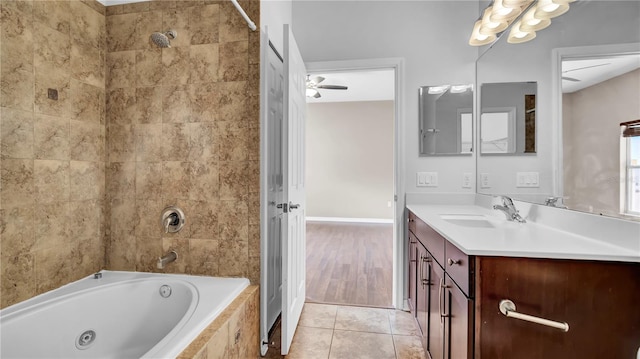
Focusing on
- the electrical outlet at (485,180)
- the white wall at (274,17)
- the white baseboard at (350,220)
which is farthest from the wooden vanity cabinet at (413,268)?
A: the white baseboard at (350,220)

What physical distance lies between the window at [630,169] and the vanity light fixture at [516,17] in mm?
687

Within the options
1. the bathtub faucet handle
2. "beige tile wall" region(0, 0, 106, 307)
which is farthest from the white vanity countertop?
"beige tile wall" region(0, 0, 106, 307)

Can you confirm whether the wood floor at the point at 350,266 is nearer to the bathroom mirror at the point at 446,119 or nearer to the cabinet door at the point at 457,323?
Result: the cabinet door at the point at 457,323

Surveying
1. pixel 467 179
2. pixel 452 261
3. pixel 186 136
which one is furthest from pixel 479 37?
pixel 186 136

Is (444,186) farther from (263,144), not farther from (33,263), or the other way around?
(33,263)

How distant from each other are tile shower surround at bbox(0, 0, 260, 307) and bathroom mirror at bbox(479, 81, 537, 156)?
1.62 metres

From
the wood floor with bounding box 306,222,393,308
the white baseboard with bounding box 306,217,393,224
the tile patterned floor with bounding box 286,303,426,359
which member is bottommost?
the tile patterned floor with bounding box 286,303,426,359

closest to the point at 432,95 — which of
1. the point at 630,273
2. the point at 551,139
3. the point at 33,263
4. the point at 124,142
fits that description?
the point at 551,139

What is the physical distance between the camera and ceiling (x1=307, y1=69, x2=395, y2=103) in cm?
423

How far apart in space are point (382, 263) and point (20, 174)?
315cm

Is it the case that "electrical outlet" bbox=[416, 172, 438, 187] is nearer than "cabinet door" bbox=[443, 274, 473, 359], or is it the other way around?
"cabinet door" bbox=[443, 274, 473, 359]

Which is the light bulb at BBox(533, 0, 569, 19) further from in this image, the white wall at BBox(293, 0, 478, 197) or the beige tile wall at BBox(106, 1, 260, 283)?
the beige tile wall at BBox(106, 1, 260, 283)

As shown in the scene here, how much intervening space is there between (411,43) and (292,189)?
5.31ft

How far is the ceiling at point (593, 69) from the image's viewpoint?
1.01 metres
